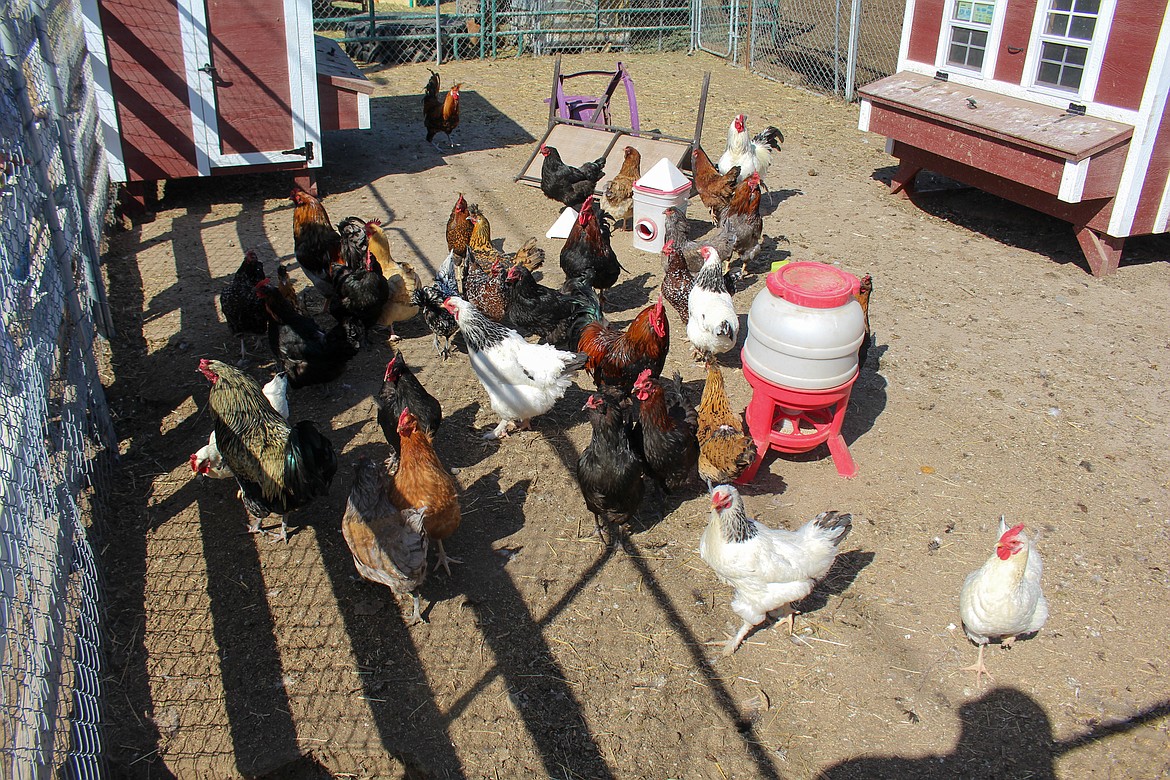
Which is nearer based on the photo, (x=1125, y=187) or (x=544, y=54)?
(x=1125, y=187)

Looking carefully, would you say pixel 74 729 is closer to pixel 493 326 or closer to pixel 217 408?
pixel 217 408

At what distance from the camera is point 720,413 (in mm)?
4840

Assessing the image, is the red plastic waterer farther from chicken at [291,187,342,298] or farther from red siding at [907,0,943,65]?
red siding at [907,0,943,65]

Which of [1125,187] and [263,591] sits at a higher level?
[1125,187]

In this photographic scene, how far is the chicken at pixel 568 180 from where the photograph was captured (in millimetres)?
8664

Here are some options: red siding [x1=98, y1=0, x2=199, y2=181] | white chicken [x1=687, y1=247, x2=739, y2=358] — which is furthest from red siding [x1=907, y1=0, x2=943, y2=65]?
red siding [x1=98, y1=0, x2=199, y2=181]

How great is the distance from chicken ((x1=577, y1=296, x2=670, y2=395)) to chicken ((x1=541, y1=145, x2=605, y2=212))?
3.49 meters

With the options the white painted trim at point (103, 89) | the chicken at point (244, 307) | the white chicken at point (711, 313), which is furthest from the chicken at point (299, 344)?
the white painted trim at point (103, 89)

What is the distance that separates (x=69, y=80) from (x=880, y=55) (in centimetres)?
1380

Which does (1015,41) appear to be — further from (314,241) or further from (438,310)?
(314,241)

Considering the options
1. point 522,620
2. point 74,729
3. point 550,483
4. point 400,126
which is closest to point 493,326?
point 550,483

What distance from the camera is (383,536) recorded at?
394 centimetres

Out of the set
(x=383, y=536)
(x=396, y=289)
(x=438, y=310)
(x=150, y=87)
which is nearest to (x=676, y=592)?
(x=383, y=536)

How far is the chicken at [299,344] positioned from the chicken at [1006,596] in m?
4.37
